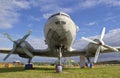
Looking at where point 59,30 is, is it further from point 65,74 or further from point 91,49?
point 91,49

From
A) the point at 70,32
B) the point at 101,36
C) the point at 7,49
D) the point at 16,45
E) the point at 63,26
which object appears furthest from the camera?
the point at 7,49

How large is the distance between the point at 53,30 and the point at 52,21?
4.35ft

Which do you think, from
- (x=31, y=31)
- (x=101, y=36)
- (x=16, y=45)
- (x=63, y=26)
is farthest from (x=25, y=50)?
(x=101, y=36)

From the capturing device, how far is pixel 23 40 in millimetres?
Result: 31922

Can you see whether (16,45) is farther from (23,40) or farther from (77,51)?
(77,51)

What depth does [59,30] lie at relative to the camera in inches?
1055

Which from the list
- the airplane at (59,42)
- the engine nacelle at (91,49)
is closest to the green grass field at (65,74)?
the airplane at (59,42)

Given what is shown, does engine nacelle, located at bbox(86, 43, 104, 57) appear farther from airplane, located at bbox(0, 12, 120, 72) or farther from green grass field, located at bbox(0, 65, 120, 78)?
green grass field, located at bbox(0, 65, 120, 78)

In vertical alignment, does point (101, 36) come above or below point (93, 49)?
above

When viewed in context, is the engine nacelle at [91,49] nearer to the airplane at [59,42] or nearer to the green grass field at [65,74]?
the airplane at [59,42]

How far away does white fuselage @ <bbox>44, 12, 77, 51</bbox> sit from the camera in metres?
26.4

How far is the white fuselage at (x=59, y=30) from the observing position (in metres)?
26.4

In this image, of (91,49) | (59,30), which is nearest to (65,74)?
(59,30)

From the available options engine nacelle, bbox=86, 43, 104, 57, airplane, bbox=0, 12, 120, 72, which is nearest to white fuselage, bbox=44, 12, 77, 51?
airplane, bbox=0, 12, 120, 72
